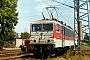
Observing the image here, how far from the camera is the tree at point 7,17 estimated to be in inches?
1687

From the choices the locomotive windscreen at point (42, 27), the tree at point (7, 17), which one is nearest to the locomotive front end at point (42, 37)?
the locomotive windscreen at point (42, 27)

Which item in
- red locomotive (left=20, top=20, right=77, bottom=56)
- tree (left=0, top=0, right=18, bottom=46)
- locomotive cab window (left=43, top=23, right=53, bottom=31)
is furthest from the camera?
tree (left=0, top=0, right=18, bottom=46)

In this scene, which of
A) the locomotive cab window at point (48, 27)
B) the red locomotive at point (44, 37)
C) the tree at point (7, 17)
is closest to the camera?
the red locomotive at point (44, 37)

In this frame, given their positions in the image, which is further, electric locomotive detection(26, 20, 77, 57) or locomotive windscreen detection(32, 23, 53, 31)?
locomotive windscreen detection(32, 23, 53, 31)

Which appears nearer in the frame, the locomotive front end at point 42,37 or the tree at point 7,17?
the locomotive front end at point 42,37

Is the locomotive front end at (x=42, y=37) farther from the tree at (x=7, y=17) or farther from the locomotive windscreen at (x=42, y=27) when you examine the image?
the tree at (x=7, y=17)

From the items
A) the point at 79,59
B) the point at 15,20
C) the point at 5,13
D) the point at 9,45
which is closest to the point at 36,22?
the point at 79,59

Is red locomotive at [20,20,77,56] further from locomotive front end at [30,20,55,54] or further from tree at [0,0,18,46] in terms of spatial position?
tree at [0,0,18,46]

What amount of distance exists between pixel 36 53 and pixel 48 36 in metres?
2.44

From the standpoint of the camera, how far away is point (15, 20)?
46.6 m

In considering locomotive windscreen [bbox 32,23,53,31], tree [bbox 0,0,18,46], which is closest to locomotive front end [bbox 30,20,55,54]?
locomotive windscreen [bbox 32,23,53,31]

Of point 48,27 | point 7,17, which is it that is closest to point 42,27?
point 48,27

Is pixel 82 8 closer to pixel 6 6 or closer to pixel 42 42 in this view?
pixel 42 42

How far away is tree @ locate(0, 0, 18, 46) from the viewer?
42.9 metres
